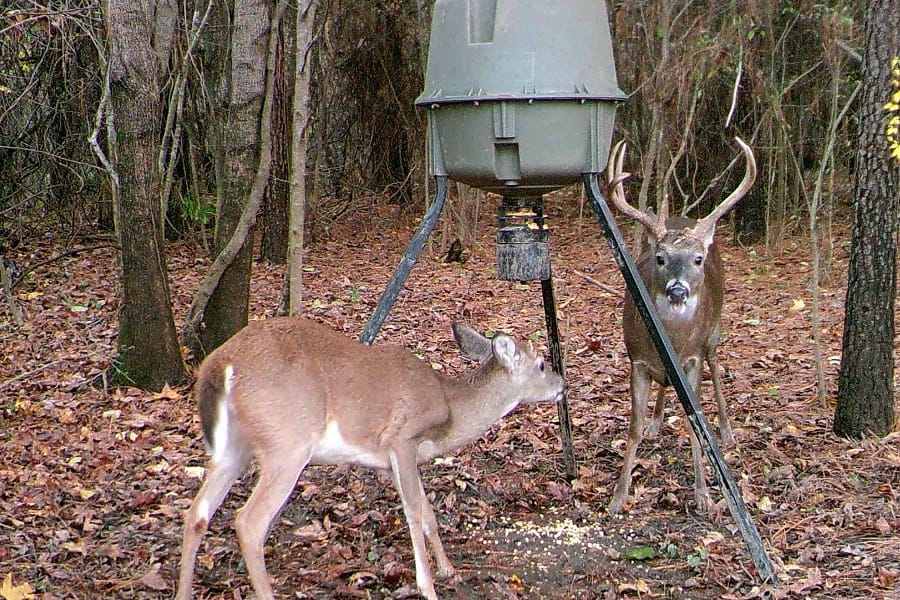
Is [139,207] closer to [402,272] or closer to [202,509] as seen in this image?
[402,272]

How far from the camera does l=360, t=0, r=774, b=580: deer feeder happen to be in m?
4.59

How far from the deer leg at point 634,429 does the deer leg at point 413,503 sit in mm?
1296

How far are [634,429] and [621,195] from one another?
1262 mm

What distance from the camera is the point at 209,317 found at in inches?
301

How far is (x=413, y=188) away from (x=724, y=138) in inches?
165

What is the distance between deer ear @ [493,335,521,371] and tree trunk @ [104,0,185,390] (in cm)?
287

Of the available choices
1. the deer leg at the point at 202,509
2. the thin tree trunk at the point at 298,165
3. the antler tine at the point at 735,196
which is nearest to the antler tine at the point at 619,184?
the antler tine at the point at 735,196

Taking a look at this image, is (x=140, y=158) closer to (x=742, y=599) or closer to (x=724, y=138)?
(x=742, y=599)

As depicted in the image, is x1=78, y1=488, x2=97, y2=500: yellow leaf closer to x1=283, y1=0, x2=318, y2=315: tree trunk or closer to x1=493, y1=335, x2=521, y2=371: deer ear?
x1=283, y1=0, x2=318, y2=315: tree trunk

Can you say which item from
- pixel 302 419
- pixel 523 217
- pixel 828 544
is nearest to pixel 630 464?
pixel 828 544

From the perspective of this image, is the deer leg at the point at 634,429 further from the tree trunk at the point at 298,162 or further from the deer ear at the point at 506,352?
the tree trunk at the point at 298,162

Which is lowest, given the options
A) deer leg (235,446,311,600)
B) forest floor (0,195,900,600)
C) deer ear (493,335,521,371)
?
forest floor (0,195,900,600)

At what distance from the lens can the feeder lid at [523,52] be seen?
4590 millimetres

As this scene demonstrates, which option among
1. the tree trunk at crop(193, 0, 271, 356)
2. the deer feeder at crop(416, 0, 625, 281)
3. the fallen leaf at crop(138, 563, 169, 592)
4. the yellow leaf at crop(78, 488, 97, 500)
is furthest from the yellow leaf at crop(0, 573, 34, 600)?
the tree trunk at crop(193, 0, 271, 356)
